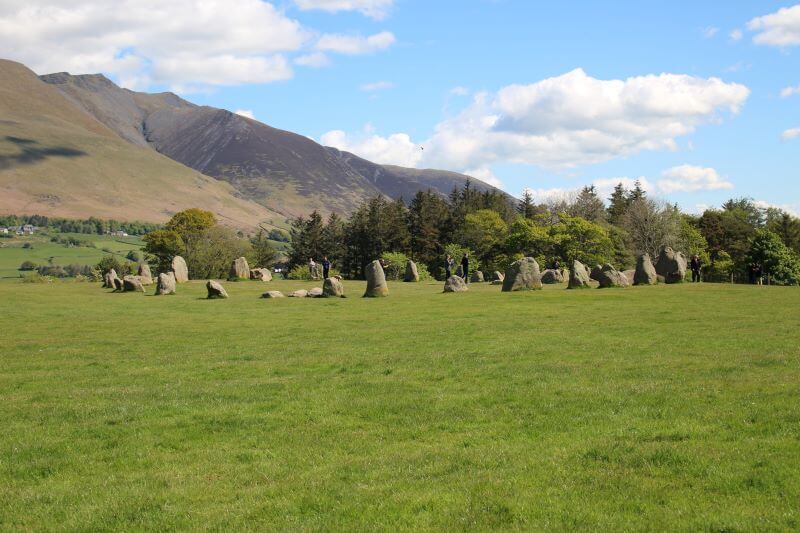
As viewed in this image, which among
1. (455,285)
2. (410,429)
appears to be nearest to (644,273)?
(455,285)

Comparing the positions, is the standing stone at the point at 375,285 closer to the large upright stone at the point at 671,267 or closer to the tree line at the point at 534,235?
the large upright stone at the point at 671,267

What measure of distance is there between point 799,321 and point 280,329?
62.8ft

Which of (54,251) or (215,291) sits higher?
(54,251)

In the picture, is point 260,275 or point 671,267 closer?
point 671,267

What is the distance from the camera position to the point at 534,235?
3324 inches

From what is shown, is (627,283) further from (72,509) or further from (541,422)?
(72,509)

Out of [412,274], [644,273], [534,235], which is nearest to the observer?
[644,273]

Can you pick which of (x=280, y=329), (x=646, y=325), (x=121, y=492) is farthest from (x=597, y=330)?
(x=121, y=492)

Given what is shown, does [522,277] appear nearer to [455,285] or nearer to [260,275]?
[455,285]

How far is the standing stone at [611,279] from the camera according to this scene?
150ft

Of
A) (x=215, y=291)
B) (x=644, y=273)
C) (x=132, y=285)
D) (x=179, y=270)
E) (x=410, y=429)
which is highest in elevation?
(x=644, y=273)

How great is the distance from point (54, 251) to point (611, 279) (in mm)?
119741

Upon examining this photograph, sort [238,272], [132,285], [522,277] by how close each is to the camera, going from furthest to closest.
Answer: [238,272] < [132,285] < [522,277]

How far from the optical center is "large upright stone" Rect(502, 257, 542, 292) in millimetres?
44094
